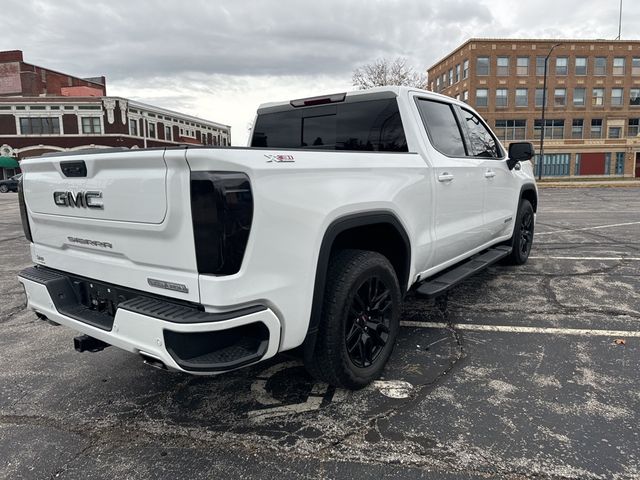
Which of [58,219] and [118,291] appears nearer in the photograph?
[118,291]

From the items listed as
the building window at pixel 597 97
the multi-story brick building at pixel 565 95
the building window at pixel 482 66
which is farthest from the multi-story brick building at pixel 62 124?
the building window at pixel 597 97

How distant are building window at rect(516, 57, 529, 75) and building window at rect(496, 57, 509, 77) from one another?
994 mm

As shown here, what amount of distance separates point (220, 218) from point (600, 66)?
168 ft

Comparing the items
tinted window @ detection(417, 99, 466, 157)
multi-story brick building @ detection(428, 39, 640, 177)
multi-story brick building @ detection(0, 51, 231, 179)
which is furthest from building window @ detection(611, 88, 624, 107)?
tinted window @ detection(417, 99, 466, 157)

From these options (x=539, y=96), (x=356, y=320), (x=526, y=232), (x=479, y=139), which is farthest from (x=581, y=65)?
(x=356, y=320)

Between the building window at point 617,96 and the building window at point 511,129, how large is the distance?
27.3ft

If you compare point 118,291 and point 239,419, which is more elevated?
point 118,291

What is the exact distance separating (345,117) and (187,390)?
2.48 m

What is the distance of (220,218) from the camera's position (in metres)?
2.09

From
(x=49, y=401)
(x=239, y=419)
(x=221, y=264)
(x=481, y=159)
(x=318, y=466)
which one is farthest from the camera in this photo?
(x=481, y=159)

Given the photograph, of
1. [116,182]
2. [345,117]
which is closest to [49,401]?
[116,182]

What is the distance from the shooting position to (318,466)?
239 centimetres

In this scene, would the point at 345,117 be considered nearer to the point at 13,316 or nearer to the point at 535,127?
the point at 13,316

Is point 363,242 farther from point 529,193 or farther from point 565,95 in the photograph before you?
point 565,95
